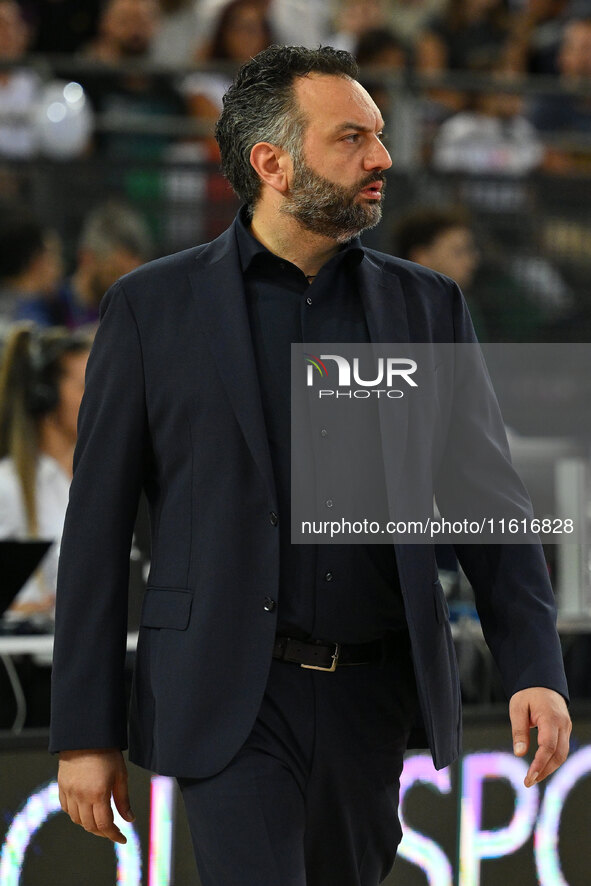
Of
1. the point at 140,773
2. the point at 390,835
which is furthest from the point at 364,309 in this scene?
the point at 140,773

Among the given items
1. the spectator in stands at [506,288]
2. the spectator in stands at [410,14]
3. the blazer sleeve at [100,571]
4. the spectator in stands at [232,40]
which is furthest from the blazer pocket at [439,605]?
the spectator in stands at [410,14]

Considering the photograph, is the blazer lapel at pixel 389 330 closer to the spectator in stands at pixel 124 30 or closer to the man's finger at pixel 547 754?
the man's finger at pixel 547 754

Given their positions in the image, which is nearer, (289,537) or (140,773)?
(289,537)

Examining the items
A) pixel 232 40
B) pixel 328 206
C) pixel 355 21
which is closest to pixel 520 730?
pixel 328 206

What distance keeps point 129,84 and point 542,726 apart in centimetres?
436

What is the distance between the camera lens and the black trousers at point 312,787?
1722 millimetres

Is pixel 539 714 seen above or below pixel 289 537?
below

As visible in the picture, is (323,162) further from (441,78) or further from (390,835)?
(441,78)

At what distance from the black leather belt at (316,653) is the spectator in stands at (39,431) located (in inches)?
73.3

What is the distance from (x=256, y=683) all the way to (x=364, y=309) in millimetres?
582

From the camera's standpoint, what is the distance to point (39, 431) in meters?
3.90

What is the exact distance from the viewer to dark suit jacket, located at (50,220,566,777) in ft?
5.82

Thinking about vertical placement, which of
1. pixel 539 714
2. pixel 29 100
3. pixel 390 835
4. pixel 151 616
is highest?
pixel 29 100

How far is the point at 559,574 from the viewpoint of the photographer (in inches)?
125
